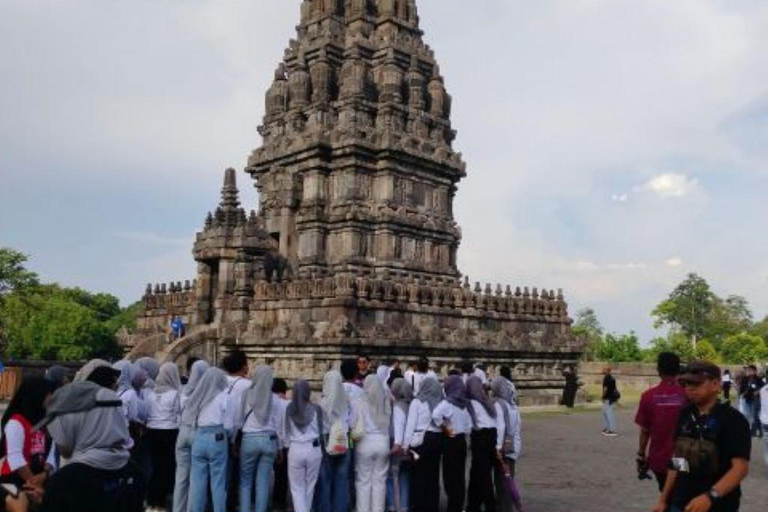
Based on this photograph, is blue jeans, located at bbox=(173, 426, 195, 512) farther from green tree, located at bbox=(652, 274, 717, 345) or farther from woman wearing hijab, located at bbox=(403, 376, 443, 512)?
green tree, located at bbox=(652, 274, 717, 345)

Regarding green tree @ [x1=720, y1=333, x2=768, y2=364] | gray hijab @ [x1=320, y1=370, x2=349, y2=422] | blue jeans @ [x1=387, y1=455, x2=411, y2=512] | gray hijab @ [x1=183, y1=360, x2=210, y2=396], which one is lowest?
blue jeans @ [x1=387, y1=455, x2=411, y2=512]

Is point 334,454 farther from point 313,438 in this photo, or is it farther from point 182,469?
point 182,469

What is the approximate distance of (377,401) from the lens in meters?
9.51

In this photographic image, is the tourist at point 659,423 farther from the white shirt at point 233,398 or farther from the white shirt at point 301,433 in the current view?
the white shirt at point 233,398

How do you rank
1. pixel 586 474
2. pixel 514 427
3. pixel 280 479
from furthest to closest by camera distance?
pixel 586 474
pixel 280 479
pixel 514 427

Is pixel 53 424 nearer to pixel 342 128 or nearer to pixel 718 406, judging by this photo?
pixel 718 406

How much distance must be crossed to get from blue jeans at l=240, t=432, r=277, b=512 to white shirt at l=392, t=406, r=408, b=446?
154cm

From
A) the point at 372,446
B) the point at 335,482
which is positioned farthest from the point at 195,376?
the point at 372,446

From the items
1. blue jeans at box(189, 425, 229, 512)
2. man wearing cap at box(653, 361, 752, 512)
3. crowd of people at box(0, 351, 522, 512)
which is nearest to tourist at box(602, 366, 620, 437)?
crowd of people at box(0, 351, 522, 512)

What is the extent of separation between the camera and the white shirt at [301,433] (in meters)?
Answer: 9.26

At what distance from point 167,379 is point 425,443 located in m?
3.41

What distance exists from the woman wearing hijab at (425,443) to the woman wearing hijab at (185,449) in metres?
2.63

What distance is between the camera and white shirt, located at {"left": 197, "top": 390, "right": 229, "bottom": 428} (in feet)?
30.0

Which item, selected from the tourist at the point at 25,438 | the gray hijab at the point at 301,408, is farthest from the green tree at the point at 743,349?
the tourist at the point at 25,438
